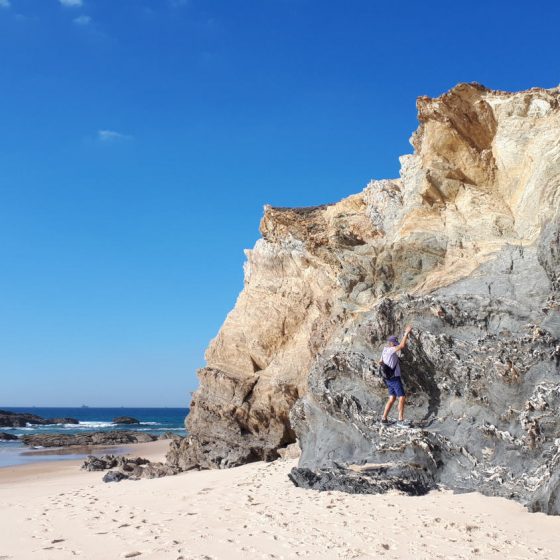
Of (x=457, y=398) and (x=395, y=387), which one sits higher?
(x=395, y=387)

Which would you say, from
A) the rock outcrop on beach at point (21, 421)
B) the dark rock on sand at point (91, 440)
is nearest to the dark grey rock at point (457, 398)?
the dark rock on sand at point (91, 440)

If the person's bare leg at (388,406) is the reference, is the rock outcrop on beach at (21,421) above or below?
below

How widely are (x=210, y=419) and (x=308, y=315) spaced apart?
3.68m

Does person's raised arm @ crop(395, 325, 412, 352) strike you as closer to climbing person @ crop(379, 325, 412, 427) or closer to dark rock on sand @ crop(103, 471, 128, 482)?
climbing person @ crop(379, 325, 412, 427)

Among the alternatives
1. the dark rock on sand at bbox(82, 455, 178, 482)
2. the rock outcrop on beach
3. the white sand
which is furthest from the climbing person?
the rock outcrop on beach

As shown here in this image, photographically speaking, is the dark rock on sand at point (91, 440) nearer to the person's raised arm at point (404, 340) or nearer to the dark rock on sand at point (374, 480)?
the dark rock on sand at point (374, 480)

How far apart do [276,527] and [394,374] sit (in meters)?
3.03

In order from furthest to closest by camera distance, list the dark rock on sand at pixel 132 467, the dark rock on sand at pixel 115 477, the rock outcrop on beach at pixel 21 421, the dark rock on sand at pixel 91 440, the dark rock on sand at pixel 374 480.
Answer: the rock outcrop on beach at pixel 21 421 < the dark rock on sand at pixel 91 440 < the dark rock on sand at pixel 132 467 < the dark rock on sand at pixel 115 477 < the dark rock on sand at pixel 374 480

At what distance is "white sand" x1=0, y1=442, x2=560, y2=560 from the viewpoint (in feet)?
19.7

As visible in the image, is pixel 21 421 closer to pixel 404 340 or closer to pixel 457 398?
pixel 404 340

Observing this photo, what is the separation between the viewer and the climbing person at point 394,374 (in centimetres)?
882

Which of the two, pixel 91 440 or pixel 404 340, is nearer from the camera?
pixel 404 340

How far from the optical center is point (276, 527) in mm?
6867

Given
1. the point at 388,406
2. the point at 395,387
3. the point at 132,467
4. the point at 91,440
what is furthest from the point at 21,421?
the point at 395,387
